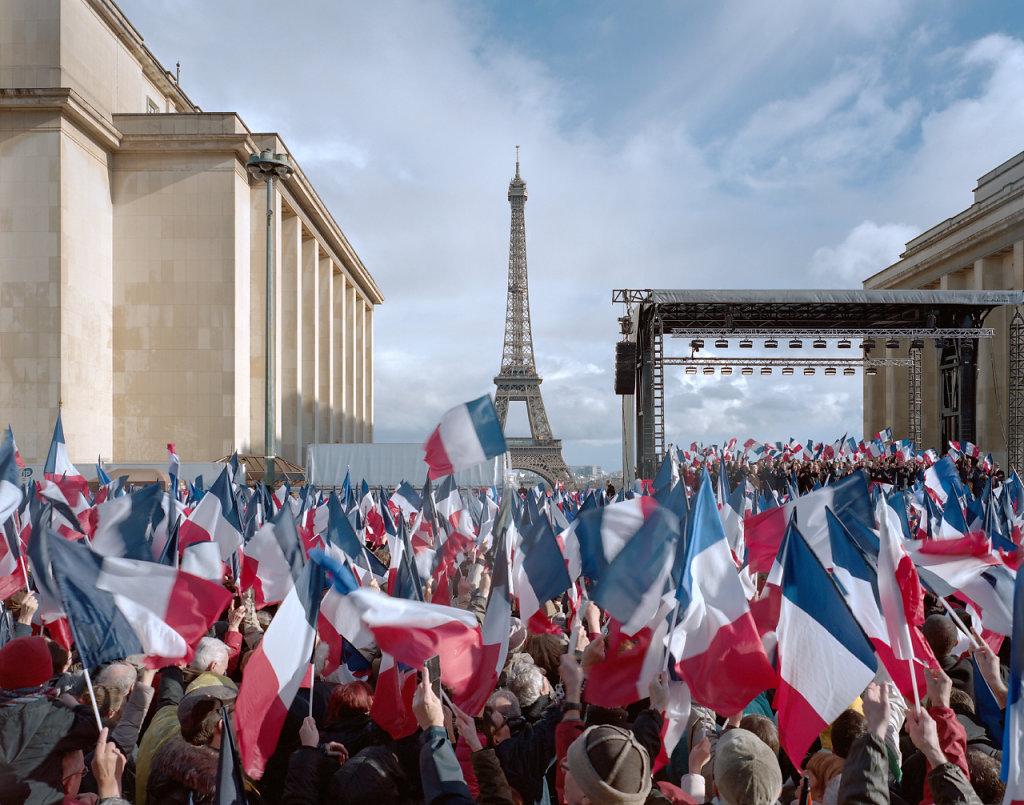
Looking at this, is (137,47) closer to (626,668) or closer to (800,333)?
(800,333)

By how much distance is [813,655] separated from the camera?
155 inches

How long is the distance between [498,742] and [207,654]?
6.30 ft

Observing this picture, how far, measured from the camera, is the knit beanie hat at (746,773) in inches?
114

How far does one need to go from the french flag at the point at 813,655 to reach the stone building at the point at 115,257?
29.4 meters

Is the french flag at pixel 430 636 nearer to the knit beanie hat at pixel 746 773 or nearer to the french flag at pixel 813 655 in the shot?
the french flag at pixel 813 655

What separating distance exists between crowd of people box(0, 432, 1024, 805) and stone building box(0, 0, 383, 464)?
1086 inches

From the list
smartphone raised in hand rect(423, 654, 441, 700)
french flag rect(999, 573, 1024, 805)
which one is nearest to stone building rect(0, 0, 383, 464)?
smartphone raised in hand rect(423, 654, 441, 700)

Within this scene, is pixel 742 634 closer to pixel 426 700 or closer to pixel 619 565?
pixel 619 565

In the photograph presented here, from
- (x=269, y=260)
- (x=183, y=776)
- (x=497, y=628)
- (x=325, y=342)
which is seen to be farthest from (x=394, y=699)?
(x=325, y=342)

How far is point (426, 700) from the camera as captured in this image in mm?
3518

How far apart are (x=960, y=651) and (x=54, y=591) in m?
5.44

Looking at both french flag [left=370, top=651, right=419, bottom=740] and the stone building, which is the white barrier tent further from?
french flag [left=370, top=651, right=419, bottom=740]

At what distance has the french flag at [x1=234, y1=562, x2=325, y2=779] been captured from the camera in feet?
12.7

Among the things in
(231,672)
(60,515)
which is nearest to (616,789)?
(231,672)
